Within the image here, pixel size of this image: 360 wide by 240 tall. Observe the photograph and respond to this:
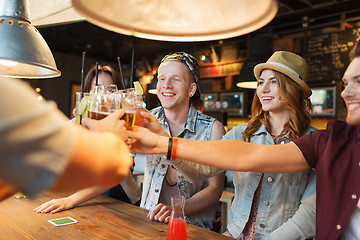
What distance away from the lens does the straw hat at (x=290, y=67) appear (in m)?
1.86

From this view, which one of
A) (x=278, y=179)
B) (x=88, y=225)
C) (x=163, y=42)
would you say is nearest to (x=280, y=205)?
(x=278, y=179)


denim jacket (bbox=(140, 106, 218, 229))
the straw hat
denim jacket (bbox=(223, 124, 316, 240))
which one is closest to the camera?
denim jacket (bbox=(223, 124, 316, 240))

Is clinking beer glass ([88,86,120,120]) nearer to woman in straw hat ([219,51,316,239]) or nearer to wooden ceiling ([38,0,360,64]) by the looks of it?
woman in straw hat ([219,51,316,239])

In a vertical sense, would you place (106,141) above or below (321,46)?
below

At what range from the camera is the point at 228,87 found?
6.82 meters

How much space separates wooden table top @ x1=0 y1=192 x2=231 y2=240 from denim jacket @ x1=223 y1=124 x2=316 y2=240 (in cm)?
43

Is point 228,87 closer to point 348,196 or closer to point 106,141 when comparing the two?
point 348,196

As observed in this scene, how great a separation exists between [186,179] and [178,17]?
4.20 feet

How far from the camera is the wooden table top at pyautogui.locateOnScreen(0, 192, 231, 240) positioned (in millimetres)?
1392

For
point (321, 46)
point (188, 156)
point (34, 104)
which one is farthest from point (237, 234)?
point (321, 46)

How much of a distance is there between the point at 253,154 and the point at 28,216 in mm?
1177

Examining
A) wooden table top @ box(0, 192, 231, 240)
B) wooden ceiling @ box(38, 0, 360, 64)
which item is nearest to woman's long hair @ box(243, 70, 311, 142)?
wooden table top @ box(0, 192, 231, 240)

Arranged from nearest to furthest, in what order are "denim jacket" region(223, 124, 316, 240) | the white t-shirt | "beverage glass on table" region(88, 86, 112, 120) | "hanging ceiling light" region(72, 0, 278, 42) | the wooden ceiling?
1. the white t-shirt
2. "hanging ceiling light" region(72, 0, 278, 42)
3. "beverage glass on table" region(88, 86, 112, 120)
4. "denim jacket" region(223, 124, 316, 240)
5. the wooden ceiling

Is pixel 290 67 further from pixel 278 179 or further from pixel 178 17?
pixel 178 17
